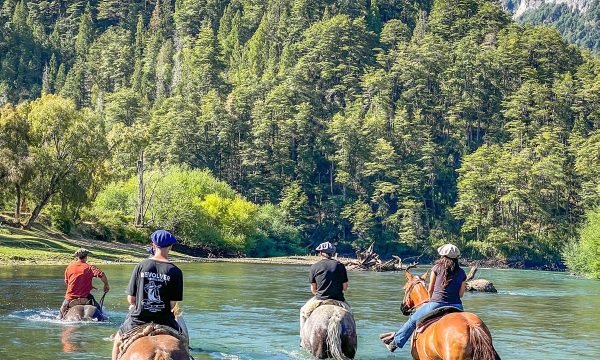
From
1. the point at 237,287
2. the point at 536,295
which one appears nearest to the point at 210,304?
the point at 237,287

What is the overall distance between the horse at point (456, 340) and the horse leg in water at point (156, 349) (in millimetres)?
4748

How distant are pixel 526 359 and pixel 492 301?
24267 millimetres

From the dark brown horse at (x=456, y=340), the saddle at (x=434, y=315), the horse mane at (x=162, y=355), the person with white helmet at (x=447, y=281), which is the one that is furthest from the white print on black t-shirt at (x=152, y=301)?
the person with white helmet at (x=447, y=281)

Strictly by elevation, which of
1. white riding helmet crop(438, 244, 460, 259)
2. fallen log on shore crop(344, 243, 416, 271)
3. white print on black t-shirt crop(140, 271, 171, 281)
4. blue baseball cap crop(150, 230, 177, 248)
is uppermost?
blue baseball cap crop(150, 230, 177, 248)

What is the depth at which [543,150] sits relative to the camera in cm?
17300

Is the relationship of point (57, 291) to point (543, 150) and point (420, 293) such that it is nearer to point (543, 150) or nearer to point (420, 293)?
point (420, 293)

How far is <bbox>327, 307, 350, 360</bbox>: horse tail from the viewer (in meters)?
23.1

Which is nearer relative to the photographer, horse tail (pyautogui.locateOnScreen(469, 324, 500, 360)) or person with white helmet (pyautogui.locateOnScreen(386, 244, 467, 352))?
horse tail (pyautogui.locateOnScreen(469, 324, 500, 360))

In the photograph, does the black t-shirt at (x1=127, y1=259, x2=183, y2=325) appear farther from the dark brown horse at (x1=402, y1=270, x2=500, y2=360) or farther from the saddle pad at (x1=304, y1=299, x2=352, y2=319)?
the saddle pad at (x1=304, y1=299, x2=352, y2=319)

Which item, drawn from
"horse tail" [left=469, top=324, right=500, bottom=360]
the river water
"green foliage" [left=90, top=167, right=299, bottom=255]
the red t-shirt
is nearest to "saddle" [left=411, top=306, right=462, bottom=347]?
"horse tail" [left=469, top=324, right=500, bottom=360]

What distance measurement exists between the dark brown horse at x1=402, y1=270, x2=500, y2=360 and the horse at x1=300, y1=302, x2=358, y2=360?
16.8 feet

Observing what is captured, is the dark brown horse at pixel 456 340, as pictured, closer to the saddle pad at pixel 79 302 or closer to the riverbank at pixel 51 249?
the saddle pad at pixel 79 302

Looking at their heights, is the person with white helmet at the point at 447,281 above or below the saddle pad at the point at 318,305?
above

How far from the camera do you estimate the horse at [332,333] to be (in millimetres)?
23281
